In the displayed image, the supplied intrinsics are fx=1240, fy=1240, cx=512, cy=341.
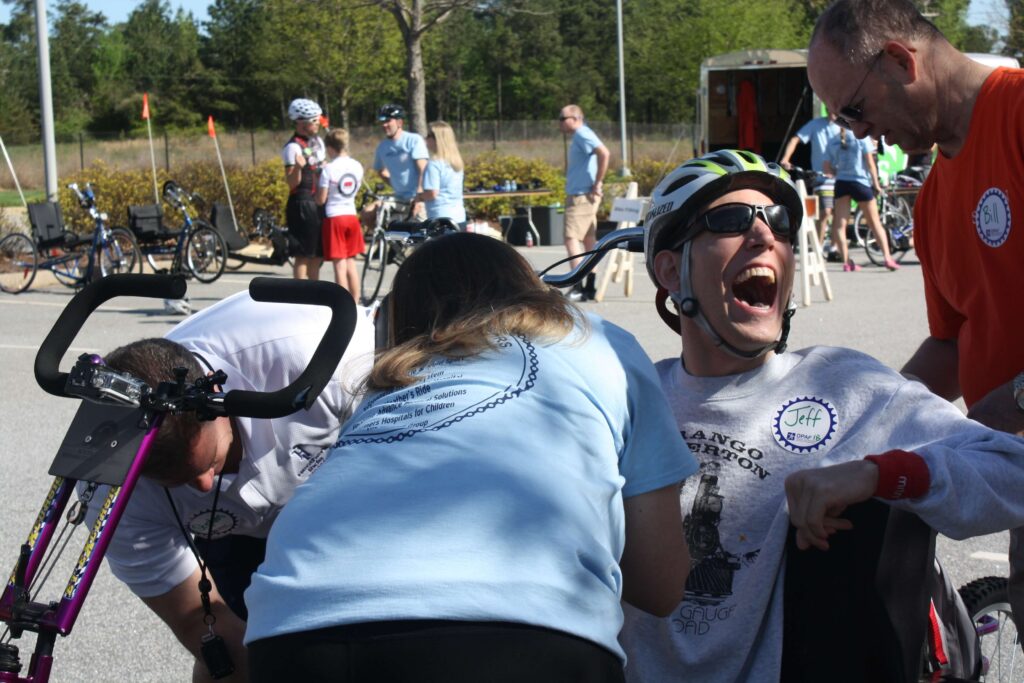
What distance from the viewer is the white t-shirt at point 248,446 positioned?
9.29ft

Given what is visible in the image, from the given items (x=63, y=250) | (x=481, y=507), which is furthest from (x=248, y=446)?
(x=63, y=250)

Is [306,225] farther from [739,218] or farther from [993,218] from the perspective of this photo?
[993,218]

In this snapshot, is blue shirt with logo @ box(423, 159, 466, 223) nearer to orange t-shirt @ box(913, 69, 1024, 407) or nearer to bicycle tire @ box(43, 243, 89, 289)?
bicycle tire @ box(43, 243, 89, 289)

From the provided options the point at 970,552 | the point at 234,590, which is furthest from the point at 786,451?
the point at 970,552

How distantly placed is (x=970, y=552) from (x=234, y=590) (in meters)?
3.19

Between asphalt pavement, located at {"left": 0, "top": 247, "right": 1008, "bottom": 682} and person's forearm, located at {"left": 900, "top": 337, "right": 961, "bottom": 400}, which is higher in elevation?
person's forearm, located at {"left": 900, "top": 337, "right": 961, "bottom": 400}

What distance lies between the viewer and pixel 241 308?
3016 mm

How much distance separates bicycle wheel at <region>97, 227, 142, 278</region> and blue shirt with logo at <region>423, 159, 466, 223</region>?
13.1 ft

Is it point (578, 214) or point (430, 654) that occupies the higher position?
point (578, 214)

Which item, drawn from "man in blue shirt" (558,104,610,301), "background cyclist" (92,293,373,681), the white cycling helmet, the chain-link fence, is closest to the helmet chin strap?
"background cyclist" (92,293,373,681)

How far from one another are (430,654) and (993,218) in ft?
5.70

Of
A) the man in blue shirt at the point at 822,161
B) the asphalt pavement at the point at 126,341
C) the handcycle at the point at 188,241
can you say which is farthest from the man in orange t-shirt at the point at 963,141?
the man in blue shirt at the point at 822,161

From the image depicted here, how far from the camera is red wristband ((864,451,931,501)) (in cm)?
211

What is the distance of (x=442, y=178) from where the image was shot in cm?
1251
